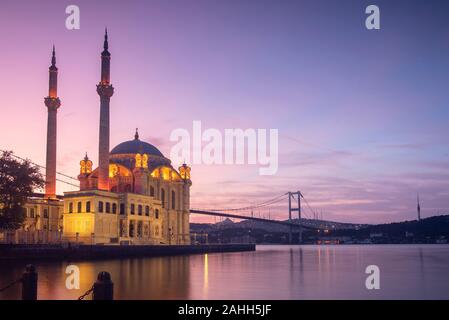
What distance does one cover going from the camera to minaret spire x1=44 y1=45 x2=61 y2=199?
83562mm

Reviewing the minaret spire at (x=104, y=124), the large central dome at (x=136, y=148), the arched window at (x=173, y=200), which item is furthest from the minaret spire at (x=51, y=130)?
the arched window at (x=173, y=200)

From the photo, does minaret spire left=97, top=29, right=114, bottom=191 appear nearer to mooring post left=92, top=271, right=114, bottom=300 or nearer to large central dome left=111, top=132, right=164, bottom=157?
large central dome left=111, top=132, right=164, bottom=157

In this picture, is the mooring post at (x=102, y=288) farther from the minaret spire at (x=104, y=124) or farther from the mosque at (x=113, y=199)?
the minaret spire at (x=104, y=124)

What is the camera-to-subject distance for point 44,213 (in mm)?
82375

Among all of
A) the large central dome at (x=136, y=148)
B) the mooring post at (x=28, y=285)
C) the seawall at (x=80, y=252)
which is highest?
the large central dome at (x=136, y=148)

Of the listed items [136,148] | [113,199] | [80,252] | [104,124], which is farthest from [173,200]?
[80,252]

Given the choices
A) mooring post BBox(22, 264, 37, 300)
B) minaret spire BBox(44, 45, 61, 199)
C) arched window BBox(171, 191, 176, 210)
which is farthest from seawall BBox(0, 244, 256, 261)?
mooring post BBox(22, 264, 37, 300)

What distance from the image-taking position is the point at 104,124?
7925cm

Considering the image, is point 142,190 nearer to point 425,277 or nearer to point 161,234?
point 161,234

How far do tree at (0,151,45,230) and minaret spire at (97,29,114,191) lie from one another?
20694 millimetres

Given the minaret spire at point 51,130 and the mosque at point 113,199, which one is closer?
the mosque at point 113,199

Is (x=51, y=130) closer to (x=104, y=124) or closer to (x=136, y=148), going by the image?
(x=104, y=124)

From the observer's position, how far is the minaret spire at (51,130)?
274ft
